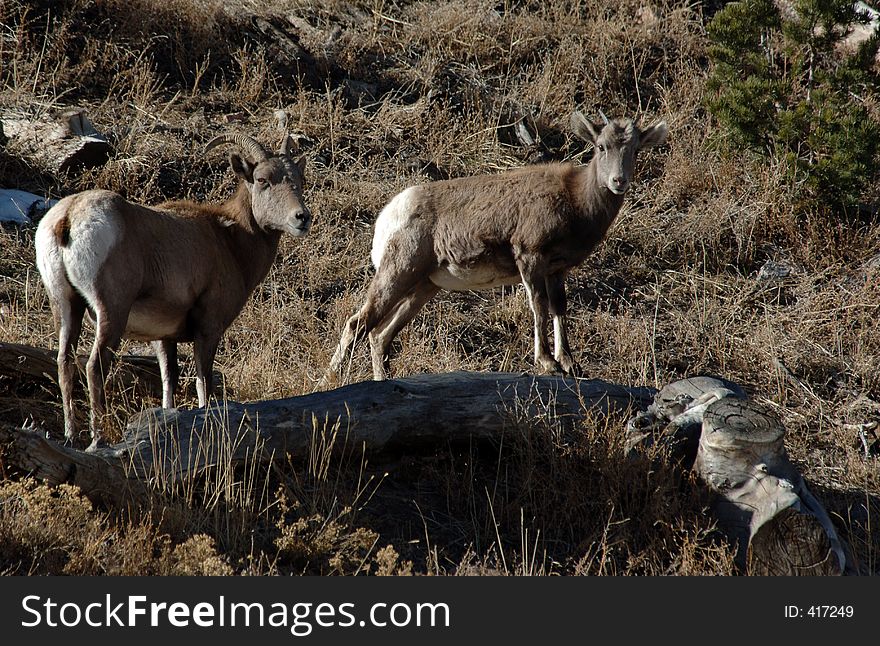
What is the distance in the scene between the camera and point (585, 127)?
29.1 feet

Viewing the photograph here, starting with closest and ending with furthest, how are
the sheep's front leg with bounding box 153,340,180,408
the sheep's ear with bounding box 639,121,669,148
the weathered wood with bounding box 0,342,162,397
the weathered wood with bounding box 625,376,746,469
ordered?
the weathered wood with bounding box 625,376,746,469
the weathered wood with bounding box 0,342,162,397
the sheep's front leg with bounding box 153,340,180,408
the sheep's ear with bounding box 639,121,669,148

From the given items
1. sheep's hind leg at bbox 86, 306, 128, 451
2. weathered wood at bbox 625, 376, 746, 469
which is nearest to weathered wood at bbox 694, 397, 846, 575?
weathered wood at bbox 625, 376, 746, 469

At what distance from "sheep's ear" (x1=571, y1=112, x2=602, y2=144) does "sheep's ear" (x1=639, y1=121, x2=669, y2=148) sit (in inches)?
15.2

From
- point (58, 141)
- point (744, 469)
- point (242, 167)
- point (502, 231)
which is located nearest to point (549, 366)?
point (502, 231)

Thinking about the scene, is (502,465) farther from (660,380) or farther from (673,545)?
(660,380)

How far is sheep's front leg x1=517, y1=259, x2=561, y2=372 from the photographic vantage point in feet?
26.4

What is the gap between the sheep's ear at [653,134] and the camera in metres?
8.74

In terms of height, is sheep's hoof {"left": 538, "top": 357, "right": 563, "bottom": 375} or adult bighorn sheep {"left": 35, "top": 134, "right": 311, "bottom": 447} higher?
adult bighorn sheep {"left": 35, "top": 134, "right": 311, "bottom": 447}

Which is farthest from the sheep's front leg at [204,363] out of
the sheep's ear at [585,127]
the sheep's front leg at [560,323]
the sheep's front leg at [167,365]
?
the sheep's ear at [585,127]

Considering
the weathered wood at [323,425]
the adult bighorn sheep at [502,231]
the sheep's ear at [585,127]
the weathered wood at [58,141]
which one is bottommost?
the weathered wood at [323,425]

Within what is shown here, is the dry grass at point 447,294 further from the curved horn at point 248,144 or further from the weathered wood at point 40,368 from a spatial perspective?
the curved horn at point 248,144

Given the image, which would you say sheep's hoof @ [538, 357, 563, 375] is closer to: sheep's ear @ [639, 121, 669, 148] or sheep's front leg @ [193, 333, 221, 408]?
sheep's ear @ [639, 121, 669, 148]

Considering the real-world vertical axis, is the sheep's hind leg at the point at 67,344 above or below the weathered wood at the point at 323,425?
above

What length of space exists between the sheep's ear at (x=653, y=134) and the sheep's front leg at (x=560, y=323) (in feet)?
4.89
